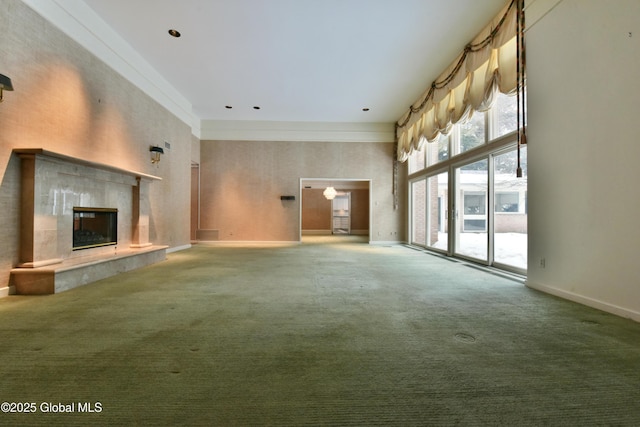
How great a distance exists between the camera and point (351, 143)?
9664mm

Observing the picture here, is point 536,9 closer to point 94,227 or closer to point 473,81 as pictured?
point 473,81

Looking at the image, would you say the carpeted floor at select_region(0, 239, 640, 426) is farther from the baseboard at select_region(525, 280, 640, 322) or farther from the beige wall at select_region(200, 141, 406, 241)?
the beige wall at select_region(200, 141, 406, 241)

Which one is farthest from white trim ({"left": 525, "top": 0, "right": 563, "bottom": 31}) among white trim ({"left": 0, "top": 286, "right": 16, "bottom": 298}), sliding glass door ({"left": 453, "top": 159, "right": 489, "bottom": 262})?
white trim ({"left": 0, "top": 286, "right": 16, "bottom": 298})

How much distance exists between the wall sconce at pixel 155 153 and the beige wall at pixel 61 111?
118 mm

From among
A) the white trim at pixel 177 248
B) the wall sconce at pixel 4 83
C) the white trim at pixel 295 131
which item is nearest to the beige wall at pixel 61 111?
the wall sconce at pixel 4 83

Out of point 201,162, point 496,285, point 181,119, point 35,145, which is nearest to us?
point 35,145

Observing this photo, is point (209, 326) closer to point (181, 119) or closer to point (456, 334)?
point (456, 334)

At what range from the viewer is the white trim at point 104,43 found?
3.74 m

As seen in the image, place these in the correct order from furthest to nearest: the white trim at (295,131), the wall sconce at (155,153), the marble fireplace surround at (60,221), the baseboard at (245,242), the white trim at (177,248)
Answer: the white trim at (295,131) < the baseboard at (245,242) < the white trim at (177,248) < the wall sconce at (155,153) < the marble fireplace surround at (60,221)

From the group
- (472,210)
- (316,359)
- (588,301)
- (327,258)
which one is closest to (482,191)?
(472,210)

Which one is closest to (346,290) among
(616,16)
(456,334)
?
(456,334)

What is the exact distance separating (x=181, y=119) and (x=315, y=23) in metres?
4.87

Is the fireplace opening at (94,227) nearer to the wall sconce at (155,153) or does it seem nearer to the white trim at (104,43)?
the wall sconce at (155,153)

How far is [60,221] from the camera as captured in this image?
3.71 metres
